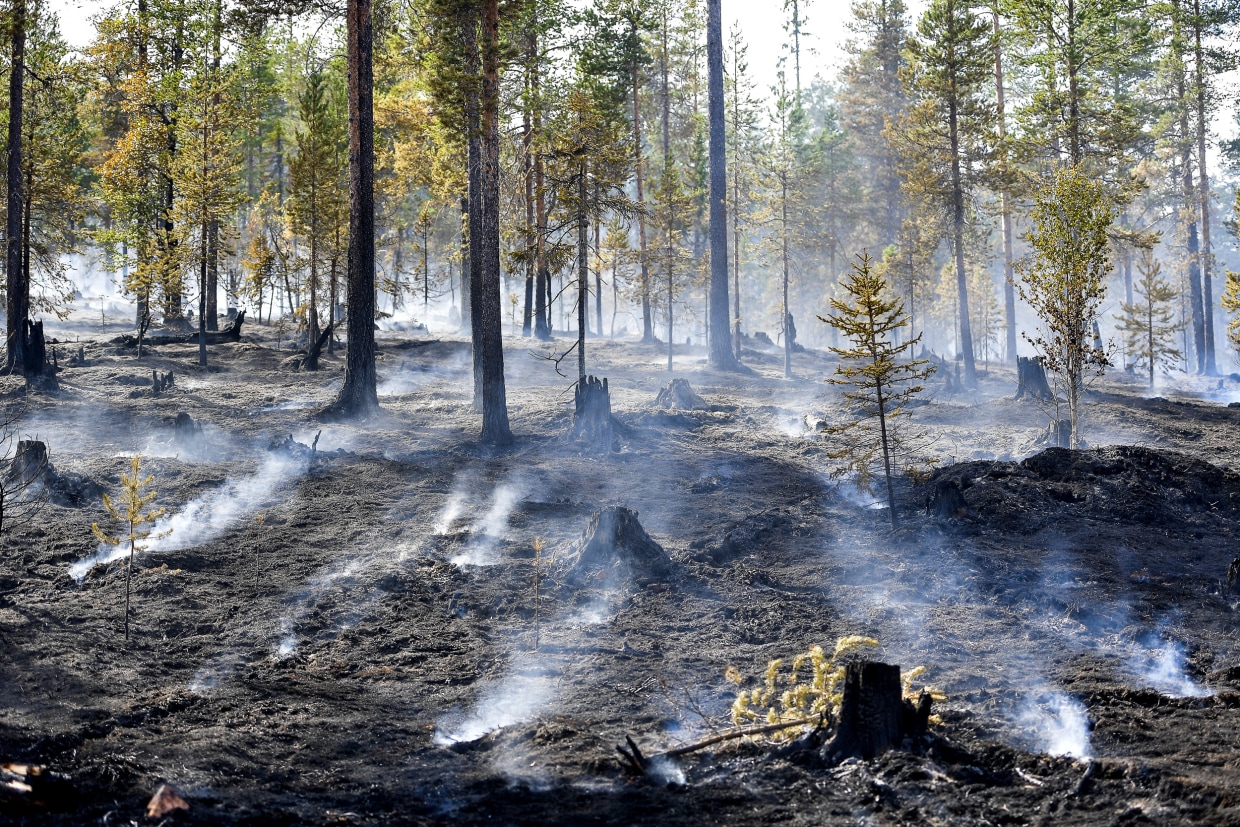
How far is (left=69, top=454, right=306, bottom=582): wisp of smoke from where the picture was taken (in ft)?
37.1

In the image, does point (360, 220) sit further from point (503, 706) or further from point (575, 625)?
point (503, 706)

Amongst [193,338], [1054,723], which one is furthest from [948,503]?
[193,338]

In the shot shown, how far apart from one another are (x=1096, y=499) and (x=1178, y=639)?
4.67 meters

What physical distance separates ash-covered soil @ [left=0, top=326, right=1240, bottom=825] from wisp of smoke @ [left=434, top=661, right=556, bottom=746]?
0.15 feet

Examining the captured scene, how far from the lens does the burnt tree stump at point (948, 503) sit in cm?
1290

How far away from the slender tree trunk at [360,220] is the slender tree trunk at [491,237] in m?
2.29

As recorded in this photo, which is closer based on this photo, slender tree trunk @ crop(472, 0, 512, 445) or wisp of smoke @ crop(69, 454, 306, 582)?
wisp of smoke @ crop(69, 454, 306, 582)

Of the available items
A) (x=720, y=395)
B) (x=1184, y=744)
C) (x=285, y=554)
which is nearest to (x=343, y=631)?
(x=285, y=554)

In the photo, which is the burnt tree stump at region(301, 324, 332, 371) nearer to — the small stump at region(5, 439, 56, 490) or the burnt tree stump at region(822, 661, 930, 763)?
the small stump at region(5, 439, 56, 490)

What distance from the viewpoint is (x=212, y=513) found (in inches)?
521

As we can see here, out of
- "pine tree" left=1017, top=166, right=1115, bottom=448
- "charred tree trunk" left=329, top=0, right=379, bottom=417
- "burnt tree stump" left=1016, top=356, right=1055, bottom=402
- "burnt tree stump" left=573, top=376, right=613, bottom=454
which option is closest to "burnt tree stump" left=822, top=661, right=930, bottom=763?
"pine tree" left=1017, top=166, right=1115, bottom=448

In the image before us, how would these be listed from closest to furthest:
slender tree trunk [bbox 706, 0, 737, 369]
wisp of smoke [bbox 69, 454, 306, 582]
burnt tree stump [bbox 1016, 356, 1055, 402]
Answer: wisp of smoke [bbox 69, 454, 306, 582], burnt tree stump [bbox 1016, 356, 1055, 402], slender tree trunk [bbox 706, 0, 737, 369]

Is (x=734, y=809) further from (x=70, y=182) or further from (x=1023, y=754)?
(x=70, y=182)

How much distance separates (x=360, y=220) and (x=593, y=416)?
5.90 metres
